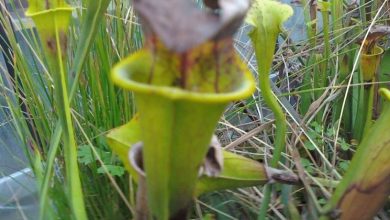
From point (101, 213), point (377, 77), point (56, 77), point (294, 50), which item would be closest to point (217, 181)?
point (56, 77)

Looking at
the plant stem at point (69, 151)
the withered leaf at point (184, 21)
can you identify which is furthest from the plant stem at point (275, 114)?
the withered leaf at point (184, 21)

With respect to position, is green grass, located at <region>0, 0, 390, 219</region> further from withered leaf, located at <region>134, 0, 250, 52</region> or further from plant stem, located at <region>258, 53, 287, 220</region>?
withered leaf, located at <region>134, 0, 250, 52</region>

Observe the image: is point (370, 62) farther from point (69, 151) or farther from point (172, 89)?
point (172, 89)

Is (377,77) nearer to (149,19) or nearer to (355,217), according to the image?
(355,217)

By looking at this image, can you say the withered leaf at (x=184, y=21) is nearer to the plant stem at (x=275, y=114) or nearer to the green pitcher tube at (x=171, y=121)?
the green pitcher tube at (x=171, y=121)

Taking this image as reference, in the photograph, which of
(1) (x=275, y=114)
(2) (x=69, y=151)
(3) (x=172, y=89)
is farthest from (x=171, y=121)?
(1) (x=275, y=114)
